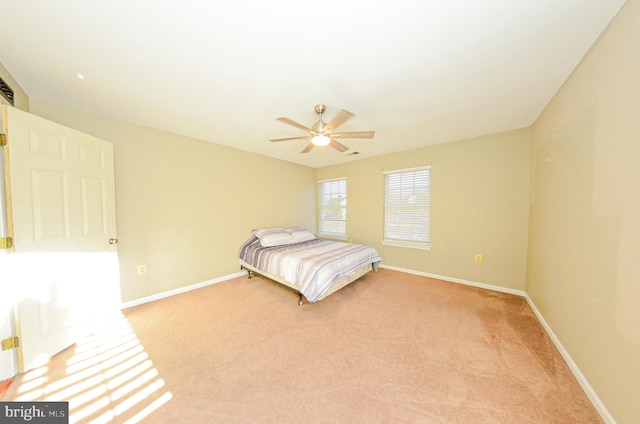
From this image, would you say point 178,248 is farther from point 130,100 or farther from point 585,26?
point 585,26

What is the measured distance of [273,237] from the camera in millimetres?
3613

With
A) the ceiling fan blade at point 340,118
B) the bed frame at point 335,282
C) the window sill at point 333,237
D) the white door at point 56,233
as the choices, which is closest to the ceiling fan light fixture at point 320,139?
the ceiling fan blade at point 340,118

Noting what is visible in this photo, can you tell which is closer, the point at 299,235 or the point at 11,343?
the point at 11,343

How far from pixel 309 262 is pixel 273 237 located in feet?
3.95

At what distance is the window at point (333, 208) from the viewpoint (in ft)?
16.1

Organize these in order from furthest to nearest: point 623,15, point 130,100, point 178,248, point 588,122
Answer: point 178,248, point 130,100, point 588,122, point 623,15

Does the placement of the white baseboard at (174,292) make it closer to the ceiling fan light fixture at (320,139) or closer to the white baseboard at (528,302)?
the white baseboard at (528,302)

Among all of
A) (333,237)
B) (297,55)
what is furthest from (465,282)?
(297,55)

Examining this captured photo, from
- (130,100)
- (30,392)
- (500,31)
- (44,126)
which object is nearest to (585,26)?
(500,31)

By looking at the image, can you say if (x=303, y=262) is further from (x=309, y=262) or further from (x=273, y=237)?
(x=273, y=237)

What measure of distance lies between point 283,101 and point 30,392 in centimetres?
304

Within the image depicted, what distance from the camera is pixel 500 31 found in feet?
4.30

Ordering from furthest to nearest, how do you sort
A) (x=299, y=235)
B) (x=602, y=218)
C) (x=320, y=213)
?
1. (x=320, y=213)
2. (x=299, y=235)
3. (x=602, y=218)

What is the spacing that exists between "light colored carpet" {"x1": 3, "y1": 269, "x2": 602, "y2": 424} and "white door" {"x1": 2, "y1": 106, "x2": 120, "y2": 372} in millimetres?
273
